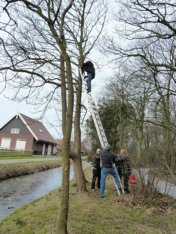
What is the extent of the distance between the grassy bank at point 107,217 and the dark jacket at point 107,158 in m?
1.10

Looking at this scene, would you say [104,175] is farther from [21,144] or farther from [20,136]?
[21,144]

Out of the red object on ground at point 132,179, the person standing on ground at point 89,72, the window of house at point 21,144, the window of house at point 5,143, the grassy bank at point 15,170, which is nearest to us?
the red object on ground at point 132,179

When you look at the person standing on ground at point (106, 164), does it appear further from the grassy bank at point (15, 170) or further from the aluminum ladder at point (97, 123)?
the grassy bank at point (15, 170)

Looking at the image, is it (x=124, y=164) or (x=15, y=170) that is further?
(x=15, y=170)

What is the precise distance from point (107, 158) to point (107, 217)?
→ 3529 millimetres

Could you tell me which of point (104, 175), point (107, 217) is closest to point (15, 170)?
point (104, 175)

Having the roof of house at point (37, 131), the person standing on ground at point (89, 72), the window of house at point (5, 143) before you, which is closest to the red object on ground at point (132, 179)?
the person standing on ground at point (89, 72)


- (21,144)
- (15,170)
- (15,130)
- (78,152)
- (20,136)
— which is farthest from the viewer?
(15,130)

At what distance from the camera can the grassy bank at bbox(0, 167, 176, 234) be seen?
8180 millimetres

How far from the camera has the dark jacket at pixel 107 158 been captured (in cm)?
1258

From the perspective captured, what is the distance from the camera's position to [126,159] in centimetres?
1312

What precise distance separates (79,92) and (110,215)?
6.29 meters

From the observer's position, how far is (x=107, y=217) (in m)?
9.30

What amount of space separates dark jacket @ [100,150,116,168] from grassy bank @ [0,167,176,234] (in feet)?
3.61
